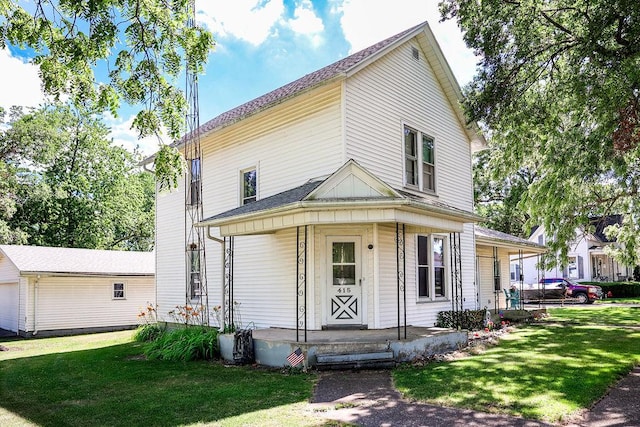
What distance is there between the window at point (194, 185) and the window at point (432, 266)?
735cm

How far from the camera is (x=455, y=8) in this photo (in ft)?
37.3

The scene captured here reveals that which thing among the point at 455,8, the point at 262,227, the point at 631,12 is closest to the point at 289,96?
the point at 262,227

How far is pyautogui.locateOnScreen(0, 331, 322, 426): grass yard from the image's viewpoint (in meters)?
6.46

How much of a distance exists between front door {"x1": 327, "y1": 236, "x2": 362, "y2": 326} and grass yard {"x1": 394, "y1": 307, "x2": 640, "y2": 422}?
2431 millimetres

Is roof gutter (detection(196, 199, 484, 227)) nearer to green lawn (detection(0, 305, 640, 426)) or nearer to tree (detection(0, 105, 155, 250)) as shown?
green lawn (detection(0, 305, 640, 426))

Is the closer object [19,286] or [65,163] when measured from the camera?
[19,286]

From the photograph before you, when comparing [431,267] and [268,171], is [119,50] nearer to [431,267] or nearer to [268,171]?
[268,171]

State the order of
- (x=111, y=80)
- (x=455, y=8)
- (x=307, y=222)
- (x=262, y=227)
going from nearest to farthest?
(x=111, y=80), (x=307, y=222), (x=262, y=227), (x=455, y=8)

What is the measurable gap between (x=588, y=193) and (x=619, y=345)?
23.1 feet

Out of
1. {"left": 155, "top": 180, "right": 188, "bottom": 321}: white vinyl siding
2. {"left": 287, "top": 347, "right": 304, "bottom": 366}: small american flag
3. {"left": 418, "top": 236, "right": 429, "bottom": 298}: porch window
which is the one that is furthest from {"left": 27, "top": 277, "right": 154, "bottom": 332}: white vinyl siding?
{"left": 287, "top": 347, "right": 304, "bottom": 366}: small american flag

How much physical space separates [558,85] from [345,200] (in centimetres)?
662

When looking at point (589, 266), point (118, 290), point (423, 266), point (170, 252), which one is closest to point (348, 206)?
point (423, 266)

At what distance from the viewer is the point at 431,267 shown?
1345 cm

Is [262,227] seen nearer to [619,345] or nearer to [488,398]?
[488,398]
